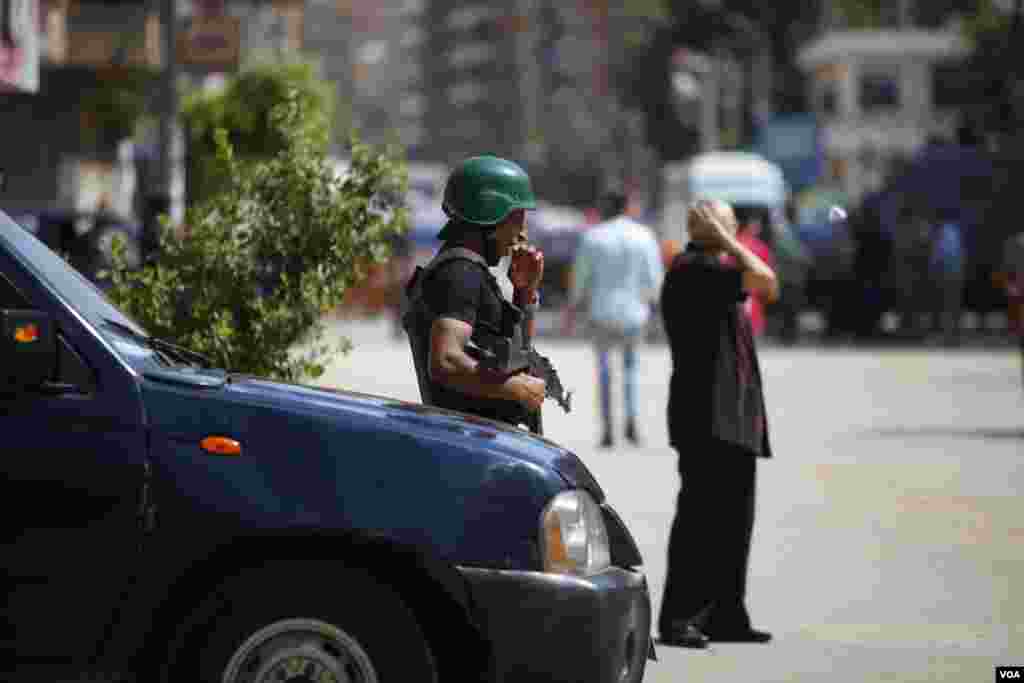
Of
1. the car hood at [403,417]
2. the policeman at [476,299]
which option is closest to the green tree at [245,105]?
the policeman at [476,299]

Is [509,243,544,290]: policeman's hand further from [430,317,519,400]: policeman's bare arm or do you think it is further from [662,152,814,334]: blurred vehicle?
[662,152,814,334]: blurred vehicle

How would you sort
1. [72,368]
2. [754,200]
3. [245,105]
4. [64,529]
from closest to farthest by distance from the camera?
[64,529] < [72,368] < [245,105] < [754,200]

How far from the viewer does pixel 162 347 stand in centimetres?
715

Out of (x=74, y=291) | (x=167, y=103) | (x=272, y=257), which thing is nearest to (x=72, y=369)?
(x=74, y=291)

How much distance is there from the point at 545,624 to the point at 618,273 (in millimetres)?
12855

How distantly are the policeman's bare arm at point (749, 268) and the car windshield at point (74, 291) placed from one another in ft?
12.4

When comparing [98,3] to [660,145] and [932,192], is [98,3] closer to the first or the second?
Answer: [932,192]

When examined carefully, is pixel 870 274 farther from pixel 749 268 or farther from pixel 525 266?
pixel 525 266

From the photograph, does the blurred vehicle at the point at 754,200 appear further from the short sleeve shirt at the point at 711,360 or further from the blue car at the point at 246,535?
the blue car at the point at 246,535

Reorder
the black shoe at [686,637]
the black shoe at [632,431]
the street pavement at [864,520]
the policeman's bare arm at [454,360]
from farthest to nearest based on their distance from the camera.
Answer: the black shoe at [632,431] < the black shoe at [686,637] < the street pavement at [864,520] < the policeman's bare arm at [454,360]

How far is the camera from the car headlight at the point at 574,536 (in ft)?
22.0

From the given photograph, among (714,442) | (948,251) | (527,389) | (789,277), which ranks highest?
(527,389)

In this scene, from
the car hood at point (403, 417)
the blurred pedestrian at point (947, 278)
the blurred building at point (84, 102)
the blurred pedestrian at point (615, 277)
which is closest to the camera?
the car hood at point (403, 417)

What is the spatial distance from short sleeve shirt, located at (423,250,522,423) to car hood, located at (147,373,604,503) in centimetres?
48
